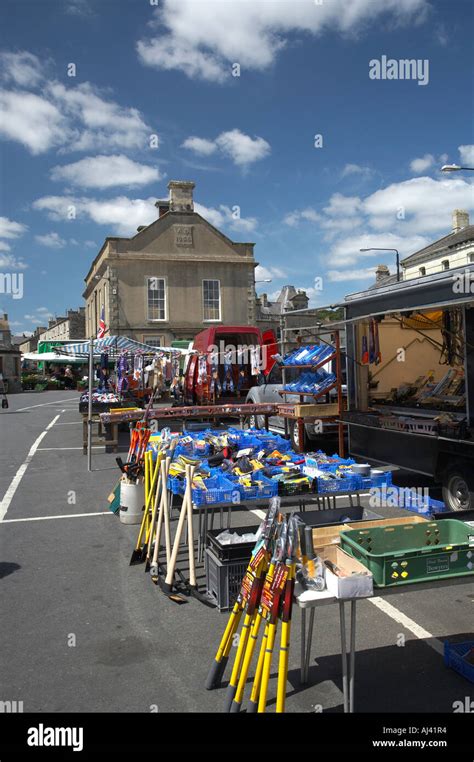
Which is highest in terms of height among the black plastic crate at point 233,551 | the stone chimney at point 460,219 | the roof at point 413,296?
the stone chimney at point 460,219

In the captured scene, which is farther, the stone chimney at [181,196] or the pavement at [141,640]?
the stone chimney at [181,196]

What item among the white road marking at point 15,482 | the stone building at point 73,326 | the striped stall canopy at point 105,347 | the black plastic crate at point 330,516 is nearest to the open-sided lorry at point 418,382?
the black plastic crate at point 330,516

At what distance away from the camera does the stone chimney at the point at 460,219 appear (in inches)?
1428

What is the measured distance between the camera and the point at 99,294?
40.1m

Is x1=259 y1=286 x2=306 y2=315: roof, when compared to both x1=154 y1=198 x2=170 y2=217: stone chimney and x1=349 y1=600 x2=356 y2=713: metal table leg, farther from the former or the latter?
x1=349 y1=600 x2=356 y2=713: metal table leg

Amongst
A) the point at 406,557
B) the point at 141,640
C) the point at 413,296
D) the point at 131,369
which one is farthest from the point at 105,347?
the point at 406,557

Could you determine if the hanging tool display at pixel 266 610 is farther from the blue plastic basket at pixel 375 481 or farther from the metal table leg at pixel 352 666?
the blue plastic basket at pixel 375 481

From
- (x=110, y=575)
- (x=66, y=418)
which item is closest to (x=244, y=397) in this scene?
(x=66, y=418)

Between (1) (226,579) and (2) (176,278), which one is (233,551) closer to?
(1) (226,579)

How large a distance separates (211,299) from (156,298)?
3525 millimetres

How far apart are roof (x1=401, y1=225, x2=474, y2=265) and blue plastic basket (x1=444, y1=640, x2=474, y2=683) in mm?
29852

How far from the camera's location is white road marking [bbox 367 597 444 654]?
14.2 ft

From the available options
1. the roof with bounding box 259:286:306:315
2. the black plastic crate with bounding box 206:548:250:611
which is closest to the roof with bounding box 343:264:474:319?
the black plastic crate with bounding box 206:548:250:611

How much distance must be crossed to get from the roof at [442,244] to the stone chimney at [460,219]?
110 cm
